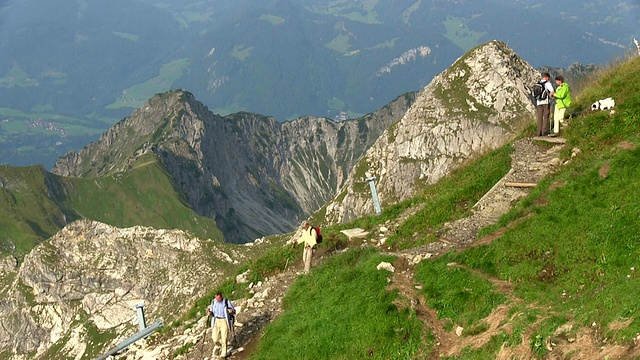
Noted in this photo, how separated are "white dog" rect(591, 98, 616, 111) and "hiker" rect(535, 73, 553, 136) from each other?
228 cm

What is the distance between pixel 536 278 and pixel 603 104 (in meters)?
15.0

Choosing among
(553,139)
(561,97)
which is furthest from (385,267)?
(561,97)

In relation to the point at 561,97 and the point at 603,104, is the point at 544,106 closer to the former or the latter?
the point at 561,97

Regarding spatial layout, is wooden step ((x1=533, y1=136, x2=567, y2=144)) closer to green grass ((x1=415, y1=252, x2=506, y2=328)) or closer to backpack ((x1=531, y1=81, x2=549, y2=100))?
backpack ((x1=531, y1=81, x2=549, y2=100))

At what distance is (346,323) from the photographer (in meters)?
22.2

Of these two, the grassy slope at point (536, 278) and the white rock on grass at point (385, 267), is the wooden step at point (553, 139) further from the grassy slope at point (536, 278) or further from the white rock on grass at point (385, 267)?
the white rock on grass at point (385, 267)

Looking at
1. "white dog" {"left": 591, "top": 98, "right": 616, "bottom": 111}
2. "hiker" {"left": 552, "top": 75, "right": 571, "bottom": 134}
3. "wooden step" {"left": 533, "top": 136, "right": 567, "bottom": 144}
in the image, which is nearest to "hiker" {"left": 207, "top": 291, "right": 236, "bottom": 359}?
"wooden step" {"left": 533, "top": 136, "right": 567, "bottom": 144}

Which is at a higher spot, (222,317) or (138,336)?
(222,317)

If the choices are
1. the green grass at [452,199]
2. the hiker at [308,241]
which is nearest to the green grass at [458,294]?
the green grass at [452,199]

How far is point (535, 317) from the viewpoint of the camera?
1872 cm

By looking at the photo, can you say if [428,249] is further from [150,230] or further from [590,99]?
[150,230]

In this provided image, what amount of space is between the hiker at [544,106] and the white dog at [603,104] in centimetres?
228

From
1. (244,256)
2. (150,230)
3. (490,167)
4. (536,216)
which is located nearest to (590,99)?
(490,167)

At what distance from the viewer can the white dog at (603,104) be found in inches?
1251
